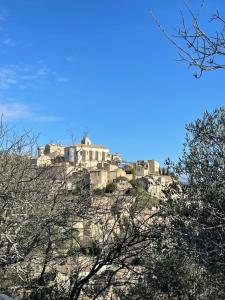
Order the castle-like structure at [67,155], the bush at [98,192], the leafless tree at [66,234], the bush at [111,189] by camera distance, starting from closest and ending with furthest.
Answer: the leafless tree at [66,234] < the bush at [98,192] < the castle-like structure at [67,155] < the bush at [111,189]

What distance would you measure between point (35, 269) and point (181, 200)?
2724 millimetres

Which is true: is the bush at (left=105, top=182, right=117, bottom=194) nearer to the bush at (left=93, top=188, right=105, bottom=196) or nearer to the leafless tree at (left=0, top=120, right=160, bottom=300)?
the bush at (left=93, top=188, right=105, bottom=196)

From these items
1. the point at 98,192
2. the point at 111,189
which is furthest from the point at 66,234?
the point at 111,189

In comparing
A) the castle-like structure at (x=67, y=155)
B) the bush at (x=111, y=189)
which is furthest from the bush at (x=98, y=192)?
the castle-like structure at (x=67, y=155)

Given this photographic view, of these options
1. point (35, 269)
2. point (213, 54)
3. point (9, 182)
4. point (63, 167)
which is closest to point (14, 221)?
point (9, 182)

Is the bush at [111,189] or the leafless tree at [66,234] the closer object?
the leafless tree at [66,234]

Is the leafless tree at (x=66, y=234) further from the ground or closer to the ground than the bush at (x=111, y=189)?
closer to the ground

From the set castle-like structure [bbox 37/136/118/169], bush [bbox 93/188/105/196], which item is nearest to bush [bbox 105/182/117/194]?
bush [bbox 93/188/105/196]

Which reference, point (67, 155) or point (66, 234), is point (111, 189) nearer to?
point (67, 155)

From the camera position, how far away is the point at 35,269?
694 cm

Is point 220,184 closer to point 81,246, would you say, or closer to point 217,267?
point 217,267

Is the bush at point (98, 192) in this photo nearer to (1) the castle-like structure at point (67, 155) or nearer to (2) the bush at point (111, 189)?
(2) the bush at point (111, 189)

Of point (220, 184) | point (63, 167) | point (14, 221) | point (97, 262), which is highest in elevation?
point (63, 167)

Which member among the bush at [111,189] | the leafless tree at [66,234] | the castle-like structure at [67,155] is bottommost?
the leafless tree at [66,234]
